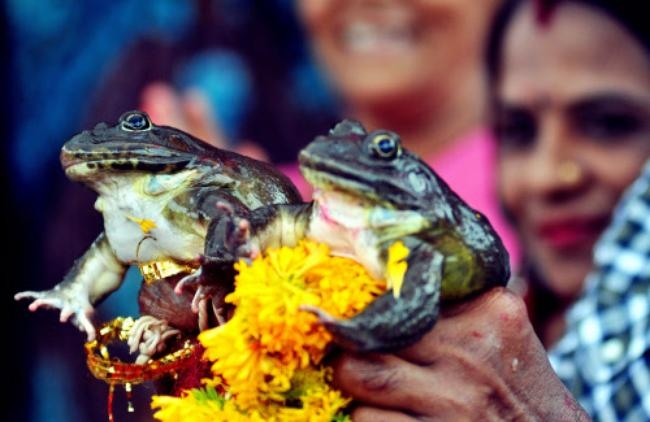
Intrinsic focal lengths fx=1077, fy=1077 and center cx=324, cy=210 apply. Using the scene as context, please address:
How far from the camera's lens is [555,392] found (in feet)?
5.57

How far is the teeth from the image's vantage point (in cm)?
380

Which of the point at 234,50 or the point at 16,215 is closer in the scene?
the point at 234,50

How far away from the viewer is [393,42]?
3816 millimetres

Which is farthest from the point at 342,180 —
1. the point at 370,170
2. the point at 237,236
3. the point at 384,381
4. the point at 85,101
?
the point at 85,101

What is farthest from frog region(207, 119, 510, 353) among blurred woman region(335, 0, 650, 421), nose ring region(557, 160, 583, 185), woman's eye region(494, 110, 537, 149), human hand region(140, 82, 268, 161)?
human hand region(140, 82, 268, 161)

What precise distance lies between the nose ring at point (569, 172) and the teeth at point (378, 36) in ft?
2.40

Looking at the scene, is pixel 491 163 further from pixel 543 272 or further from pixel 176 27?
pixel 176 27

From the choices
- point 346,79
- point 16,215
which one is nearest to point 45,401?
point 16,215

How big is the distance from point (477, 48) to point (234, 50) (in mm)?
932

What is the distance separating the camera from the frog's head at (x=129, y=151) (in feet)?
5.16

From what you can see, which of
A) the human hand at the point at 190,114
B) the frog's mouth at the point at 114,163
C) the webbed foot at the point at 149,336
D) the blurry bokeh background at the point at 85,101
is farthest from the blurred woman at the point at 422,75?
the frog's mouth at the point at 114,163

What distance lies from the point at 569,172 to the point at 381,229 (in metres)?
2.14

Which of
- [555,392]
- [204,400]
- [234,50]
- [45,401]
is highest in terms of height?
[234,50]

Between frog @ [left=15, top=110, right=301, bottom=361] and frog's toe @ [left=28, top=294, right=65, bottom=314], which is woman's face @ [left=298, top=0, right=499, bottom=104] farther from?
frog's toe @ [left=28, top=294, right=65, bottom=314]
